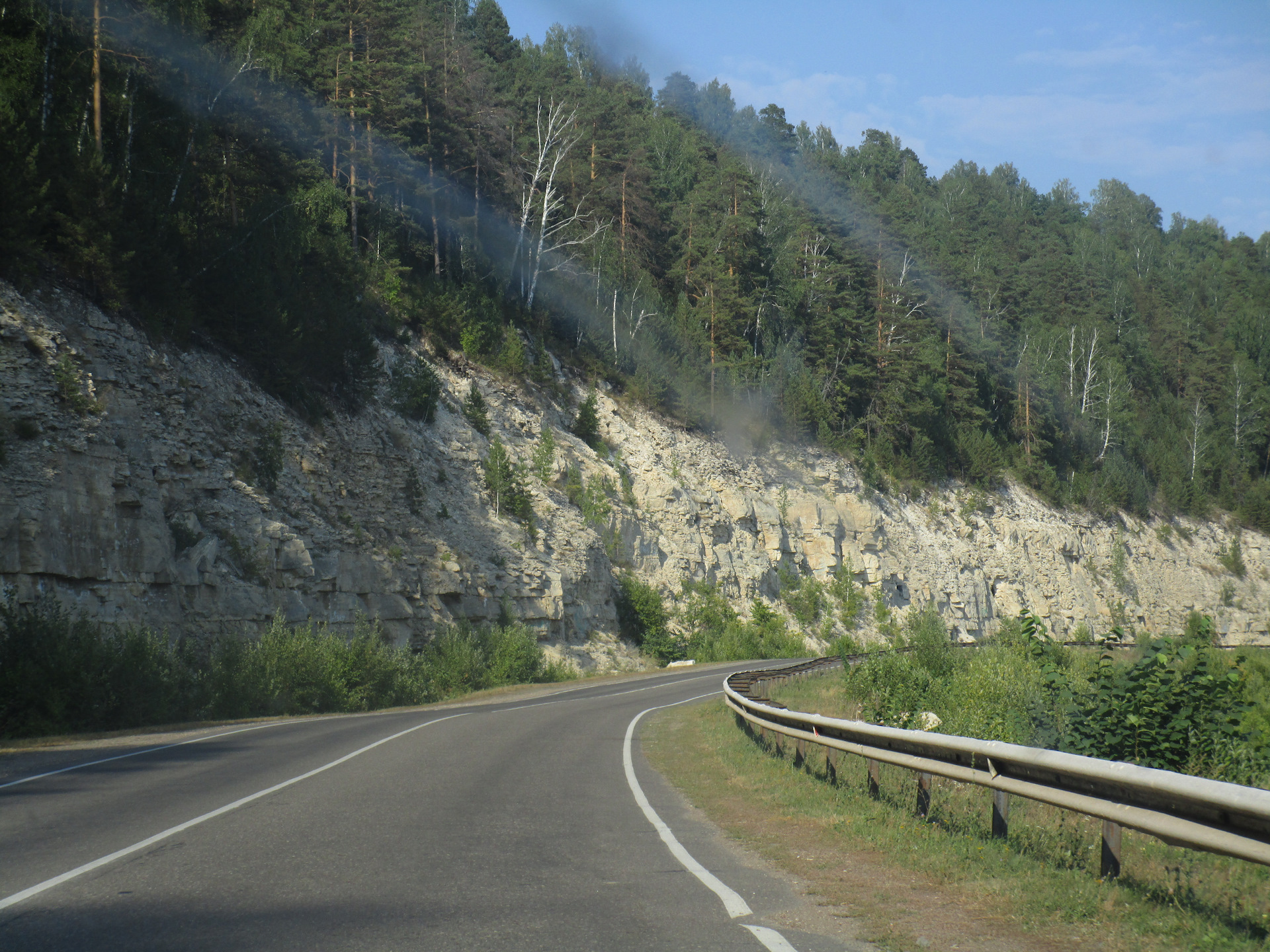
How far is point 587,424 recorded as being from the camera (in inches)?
1858

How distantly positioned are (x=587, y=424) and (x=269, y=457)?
20995 millimetres

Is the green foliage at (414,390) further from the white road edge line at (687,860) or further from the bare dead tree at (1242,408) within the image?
the bare dead tree at (1242,408)

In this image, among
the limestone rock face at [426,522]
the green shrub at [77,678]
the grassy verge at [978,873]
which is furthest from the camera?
the limestone rock face at [426,522]

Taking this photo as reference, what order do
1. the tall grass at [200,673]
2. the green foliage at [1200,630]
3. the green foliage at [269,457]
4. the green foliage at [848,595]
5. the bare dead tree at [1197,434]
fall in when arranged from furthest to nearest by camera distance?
the bare dead tree at [1197,434]
the green foliage at [848,595]
the green foliage at [269,457]
the tall grass at [200,673]
the green foliage at [1200,630]

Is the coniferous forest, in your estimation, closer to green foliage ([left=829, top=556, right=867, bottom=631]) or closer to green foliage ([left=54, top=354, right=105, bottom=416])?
green foliage ([left=54, top=354, right=105, bottom=416])

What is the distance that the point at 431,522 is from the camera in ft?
112

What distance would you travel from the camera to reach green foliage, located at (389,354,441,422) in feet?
121

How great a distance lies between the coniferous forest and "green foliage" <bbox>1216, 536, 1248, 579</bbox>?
3570 mm

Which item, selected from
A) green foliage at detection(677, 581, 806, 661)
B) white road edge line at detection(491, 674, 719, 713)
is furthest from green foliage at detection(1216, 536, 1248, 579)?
white road edge line at detection(491, 674, 719, 713)

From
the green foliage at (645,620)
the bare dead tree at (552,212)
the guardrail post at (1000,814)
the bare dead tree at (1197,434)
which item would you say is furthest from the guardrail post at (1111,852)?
the bare dead tree at (1197,434)

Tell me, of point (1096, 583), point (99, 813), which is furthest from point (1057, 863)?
point (1096, 583)

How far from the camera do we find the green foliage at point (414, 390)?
36812mm

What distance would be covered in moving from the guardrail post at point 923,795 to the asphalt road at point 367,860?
1842 millimetres

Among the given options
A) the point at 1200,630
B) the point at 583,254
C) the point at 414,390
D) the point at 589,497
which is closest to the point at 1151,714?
the point at 1200,630
